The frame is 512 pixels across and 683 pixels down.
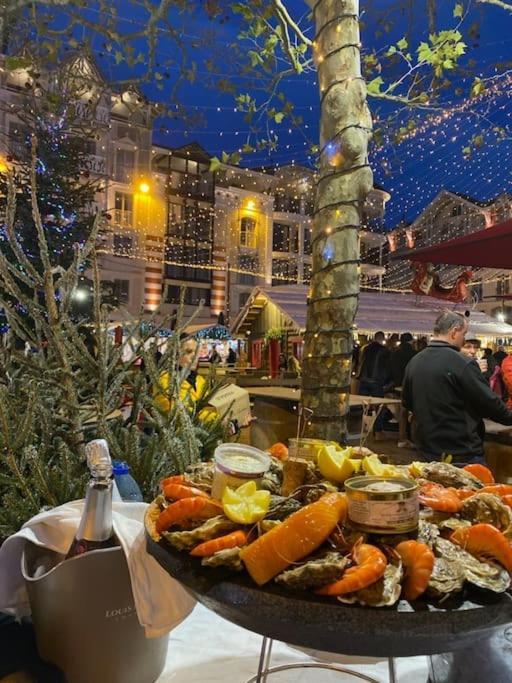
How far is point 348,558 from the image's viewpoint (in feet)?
3.55

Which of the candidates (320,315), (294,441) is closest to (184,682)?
(294,441)

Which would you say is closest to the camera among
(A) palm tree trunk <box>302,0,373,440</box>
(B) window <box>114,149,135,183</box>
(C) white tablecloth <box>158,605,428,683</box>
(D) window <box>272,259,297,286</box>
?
(C) white tablecloth <box>158,605,428,683</box>

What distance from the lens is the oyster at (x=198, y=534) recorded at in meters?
1.22

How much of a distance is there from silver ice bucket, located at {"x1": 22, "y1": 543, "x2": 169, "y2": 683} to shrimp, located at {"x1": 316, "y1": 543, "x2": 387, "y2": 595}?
0.85 metres

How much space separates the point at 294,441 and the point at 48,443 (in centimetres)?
166

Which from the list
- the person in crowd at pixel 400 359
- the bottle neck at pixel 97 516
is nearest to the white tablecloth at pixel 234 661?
the bottle neck at pixel 97 516

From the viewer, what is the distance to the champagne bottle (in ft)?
5.32

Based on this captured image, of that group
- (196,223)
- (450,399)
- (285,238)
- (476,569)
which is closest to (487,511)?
(476,569)

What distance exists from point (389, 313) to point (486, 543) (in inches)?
612

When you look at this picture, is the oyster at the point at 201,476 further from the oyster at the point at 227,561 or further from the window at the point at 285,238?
the window at the point at 285,238

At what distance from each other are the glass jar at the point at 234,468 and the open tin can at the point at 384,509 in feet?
1.15

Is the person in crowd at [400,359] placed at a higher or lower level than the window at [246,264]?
lower

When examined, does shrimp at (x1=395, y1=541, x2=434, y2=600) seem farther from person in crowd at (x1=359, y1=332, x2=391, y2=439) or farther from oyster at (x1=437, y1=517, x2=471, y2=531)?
person in crowd at (x1=359, y1=332, x2=391, y2=439)

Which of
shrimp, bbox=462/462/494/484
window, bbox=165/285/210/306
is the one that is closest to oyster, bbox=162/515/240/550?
shrimp, bbox=462/462/494/484
